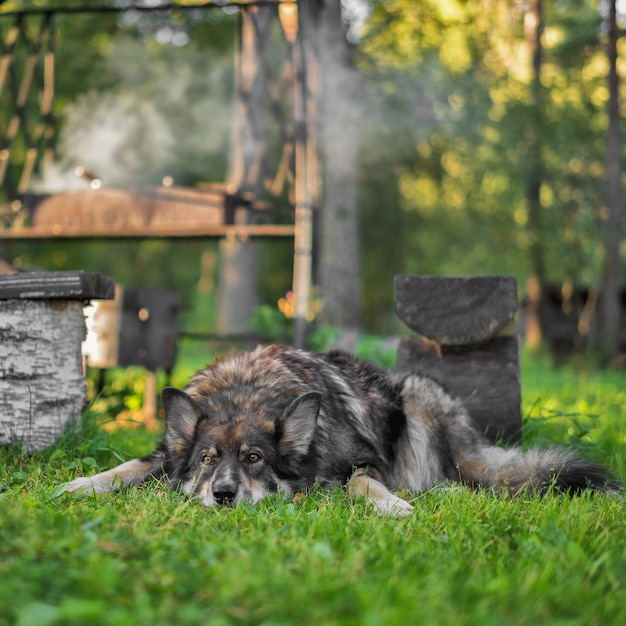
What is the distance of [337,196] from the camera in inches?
530

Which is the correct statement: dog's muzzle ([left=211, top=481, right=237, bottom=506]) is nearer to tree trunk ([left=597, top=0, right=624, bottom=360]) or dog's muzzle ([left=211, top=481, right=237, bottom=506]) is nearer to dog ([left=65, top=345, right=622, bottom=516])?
dog ([left=65, top=345, right=622, bottom=516])

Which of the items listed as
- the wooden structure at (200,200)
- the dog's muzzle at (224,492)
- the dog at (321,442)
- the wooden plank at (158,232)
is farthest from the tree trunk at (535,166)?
the dog's muzzle at (224,492)

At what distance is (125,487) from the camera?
12.7ft

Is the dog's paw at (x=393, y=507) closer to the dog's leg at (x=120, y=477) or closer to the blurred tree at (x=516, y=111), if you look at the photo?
the dog's leg at (x=120, y=477)

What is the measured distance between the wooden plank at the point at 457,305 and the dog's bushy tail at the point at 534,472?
37.4 inches

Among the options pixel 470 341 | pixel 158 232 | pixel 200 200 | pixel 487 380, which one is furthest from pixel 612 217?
pixel 470 341

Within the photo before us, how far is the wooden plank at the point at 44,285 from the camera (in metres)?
4.38

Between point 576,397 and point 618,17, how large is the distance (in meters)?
10.8

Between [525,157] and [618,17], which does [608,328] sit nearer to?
[525,157]

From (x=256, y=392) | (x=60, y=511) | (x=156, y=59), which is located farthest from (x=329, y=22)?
(x=60, y=511)

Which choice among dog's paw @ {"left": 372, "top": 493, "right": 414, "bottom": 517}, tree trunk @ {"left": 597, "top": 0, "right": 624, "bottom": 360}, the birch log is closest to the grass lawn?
dog's paw @ {"left": 372, "top": 493, "right": 414, "bottom": 517}

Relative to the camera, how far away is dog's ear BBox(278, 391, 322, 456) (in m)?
3.73

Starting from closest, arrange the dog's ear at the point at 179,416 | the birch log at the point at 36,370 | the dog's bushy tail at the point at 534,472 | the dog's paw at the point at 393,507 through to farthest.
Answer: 1. the dog's paw at the point at 393,507
2. the dog's ear at the point at 179,416
3. the dog's bushy tail at the point at 534,472
4. the birch log at the point at 36,370

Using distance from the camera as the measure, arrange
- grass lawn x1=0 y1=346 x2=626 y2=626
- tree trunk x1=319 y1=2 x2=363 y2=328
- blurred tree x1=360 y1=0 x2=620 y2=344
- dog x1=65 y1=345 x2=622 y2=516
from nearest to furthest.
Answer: grass lawn x1=0 y1=346 x2=626 y2=626 → dog x1=65 y1=345 x2=622 y2=516 → tree trunk x1=319 y1=2 x2=363 y2=328 → blurred tree x1=360 y1=0 x2=620 y2=344
